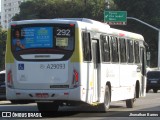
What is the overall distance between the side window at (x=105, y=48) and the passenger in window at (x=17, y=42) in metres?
3.06

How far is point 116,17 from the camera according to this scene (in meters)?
53.7

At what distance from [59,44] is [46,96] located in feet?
5.53

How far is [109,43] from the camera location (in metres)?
18.7

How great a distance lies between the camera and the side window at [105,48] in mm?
17891

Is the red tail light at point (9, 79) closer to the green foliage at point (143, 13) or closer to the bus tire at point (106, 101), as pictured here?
the bus tire at point (106, 101)

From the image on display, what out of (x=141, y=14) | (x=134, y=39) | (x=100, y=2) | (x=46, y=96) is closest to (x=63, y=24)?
(x=46, y=96)

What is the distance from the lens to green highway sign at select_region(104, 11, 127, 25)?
5309cm

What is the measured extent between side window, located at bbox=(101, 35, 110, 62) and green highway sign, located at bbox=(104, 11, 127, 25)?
34.9m

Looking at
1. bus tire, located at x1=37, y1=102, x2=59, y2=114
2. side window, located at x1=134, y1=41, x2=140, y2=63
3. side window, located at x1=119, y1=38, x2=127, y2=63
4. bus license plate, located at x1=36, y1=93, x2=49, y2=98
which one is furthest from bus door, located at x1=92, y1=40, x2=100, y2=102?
side window, located at x1=134, y1=41, x2=140, y2=63

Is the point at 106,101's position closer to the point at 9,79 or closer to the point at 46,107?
the point at 46,107

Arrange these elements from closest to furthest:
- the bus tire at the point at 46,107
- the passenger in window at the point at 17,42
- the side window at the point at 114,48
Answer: the passenger in window at the point at 17,42 → the bus tire at the point at 46,107 → the side window at the point at 114,48

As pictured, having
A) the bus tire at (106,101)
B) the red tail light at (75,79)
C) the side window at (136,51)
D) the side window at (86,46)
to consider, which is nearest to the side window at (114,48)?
the bus tire at (106,101)

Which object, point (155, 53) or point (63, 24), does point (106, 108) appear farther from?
point (155, 53)

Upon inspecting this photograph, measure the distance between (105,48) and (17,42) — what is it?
135 inches
